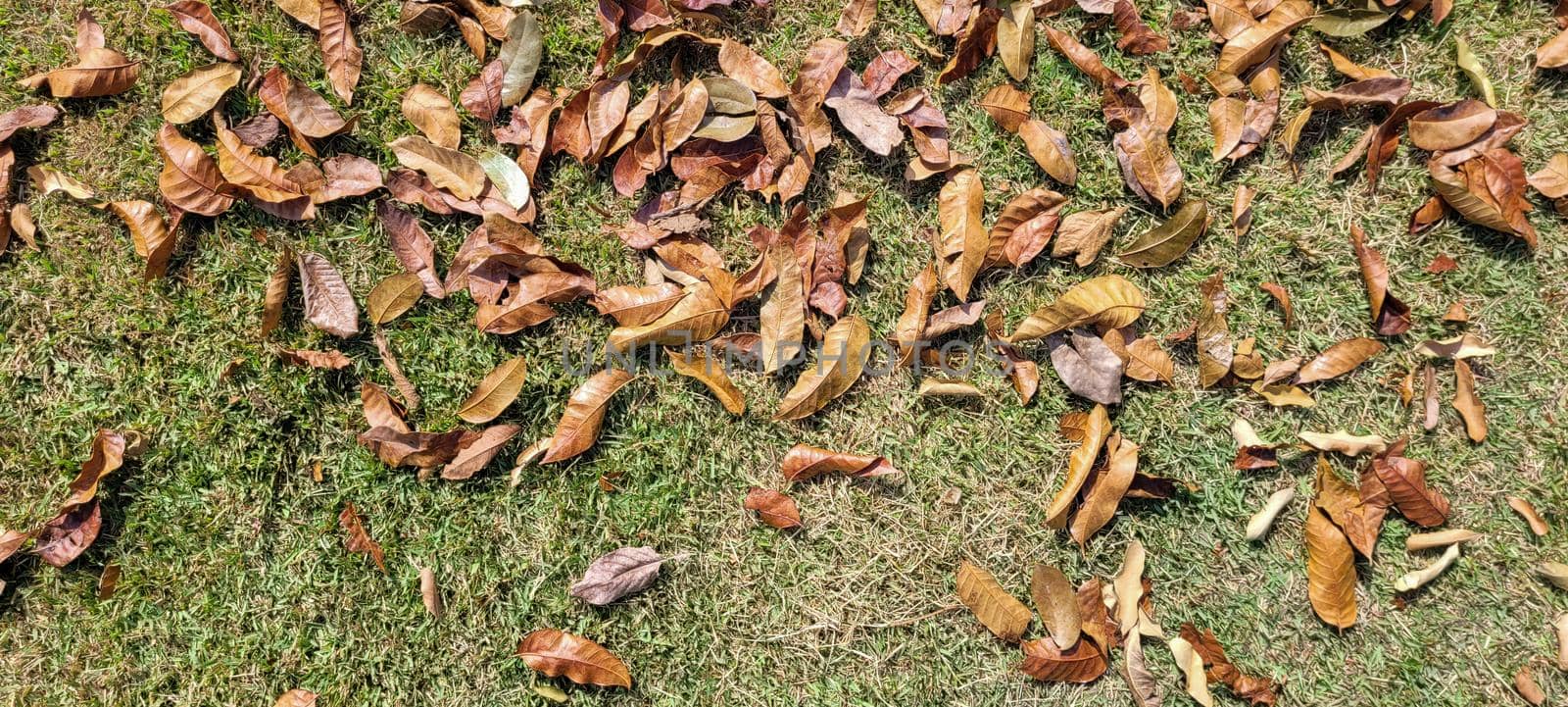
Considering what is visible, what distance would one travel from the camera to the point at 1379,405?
93.5 inches

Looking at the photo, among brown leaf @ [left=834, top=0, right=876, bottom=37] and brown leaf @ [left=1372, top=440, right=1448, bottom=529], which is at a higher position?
brown leaf @ [left=834, top=0, right=876, bottom=37]

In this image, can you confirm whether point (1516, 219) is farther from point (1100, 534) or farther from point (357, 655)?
point (357, 655)

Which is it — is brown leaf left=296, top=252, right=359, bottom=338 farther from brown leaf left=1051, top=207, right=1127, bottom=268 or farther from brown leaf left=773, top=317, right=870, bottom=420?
brown leaf left=1051, top=207, right=1127, bottom=268

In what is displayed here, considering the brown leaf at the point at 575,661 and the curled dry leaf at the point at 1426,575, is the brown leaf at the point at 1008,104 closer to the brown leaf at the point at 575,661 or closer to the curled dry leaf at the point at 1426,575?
the curled dry leaf at the point at 1426,575

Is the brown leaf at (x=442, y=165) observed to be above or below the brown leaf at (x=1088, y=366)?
above

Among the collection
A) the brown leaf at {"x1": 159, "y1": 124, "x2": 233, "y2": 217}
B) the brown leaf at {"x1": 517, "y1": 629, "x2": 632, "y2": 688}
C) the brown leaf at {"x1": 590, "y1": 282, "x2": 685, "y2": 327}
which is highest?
the brown leaf at {"x1": 159, "y1": 124, "x2": 233, "y2": 217}

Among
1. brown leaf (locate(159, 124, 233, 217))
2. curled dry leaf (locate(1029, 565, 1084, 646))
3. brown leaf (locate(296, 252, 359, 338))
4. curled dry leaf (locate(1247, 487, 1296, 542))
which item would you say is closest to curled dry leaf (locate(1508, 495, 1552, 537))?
curled dry leaf (locate(1247, 487, 1296, 542))

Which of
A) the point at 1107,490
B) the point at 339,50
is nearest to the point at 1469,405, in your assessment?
the point at 1107,490

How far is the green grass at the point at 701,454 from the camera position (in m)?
2.29

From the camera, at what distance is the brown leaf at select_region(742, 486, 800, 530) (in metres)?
2.32

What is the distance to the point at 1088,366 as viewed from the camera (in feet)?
7.51

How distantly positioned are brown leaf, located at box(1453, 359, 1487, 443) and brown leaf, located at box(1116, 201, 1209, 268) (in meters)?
0.87

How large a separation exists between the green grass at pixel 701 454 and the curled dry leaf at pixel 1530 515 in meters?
0.04

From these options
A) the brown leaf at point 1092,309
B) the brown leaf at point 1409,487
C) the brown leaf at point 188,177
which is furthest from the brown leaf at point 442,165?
the brown leaf at point 1409,487
